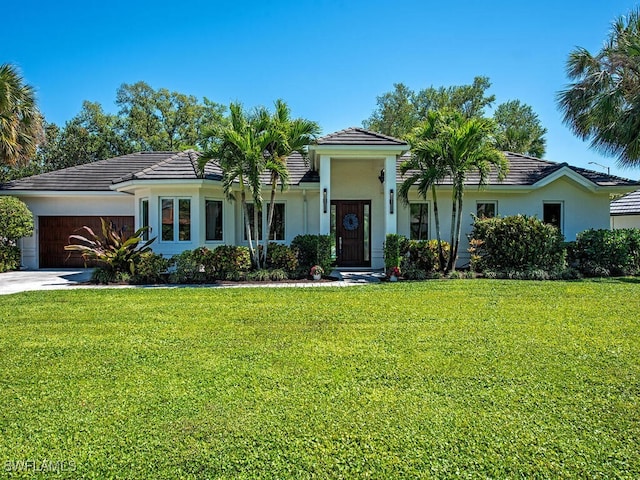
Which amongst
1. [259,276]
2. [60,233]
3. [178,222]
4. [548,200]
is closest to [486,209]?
[548,200]

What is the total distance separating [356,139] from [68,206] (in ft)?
42.3

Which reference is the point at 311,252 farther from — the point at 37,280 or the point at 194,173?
the point at 37,280

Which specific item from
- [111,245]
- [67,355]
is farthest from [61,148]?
[67,355]

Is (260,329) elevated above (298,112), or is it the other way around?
(298,112)

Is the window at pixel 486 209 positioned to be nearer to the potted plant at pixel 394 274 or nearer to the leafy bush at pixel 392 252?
the leafy bush at pixel 392 252

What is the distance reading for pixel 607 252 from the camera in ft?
42.4

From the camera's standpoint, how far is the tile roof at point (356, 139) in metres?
13.3

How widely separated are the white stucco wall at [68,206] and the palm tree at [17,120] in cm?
178

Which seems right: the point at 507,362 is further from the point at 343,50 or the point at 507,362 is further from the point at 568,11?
the point at 343,50

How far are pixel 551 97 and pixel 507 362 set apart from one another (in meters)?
15.0

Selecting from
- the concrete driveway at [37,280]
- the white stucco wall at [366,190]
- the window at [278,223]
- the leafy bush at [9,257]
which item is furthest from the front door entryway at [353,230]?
the leafy bush at [9,257]

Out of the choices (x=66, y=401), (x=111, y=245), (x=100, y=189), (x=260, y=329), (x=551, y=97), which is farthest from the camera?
(x=100, y=189)

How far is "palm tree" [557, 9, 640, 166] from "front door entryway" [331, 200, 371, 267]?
848 cm

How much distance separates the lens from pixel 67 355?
17.6 ft
